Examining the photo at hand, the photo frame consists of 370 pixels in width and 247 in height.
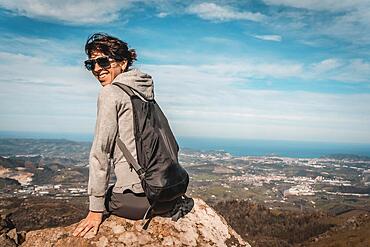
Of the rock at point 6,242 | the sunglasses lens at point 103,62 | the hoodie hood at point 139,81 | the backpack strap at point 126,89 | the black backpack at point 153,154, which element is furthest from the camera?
the rock at point 6,242

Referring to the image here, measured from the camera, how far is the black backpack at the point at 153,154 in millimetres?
5590

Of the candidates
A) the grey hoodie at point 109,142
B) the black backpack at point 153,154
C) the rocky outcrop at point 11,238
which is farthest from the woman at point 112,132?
the rocky outcrop at point 11,238

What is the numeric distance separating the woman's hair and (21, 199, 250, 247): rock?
9.28 ft

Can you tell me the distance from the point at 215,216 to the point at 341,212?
176989mm

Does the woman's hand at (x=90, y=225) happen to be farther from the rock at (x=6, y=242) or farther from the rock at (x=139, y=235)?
the rock at (x=6, y=242)

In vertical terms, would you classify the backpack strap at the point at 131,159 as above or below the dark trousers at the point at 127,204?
above

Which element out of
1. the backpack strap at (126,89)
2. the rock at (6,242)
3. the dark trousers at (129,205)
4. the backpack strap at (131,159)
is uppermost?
the backpack strap at (126,89)

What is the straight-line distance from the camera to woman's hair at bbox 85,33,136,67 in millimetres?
6074

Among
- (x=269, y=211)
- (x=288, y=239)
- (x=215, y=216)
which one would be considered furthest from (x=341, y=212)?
(x=215, y=216)

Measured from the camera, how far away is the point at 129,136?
18.8 ft

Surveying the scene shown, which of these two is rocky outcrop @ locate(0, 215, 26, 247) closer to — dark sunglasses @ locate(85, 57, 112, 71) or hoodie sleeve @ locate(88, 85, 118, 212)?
hoodie sleeve @ locate(88, 85, 118, 212)

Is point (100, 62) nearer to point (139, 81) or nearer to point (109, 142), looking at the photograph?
point (139, 81)

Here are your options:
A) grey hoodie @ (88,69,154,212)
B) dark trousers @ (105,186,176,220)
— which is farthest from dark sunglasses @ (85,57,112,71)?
dark trousers @ (105,186,176,220)

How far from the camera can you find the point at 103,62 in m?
6.14
